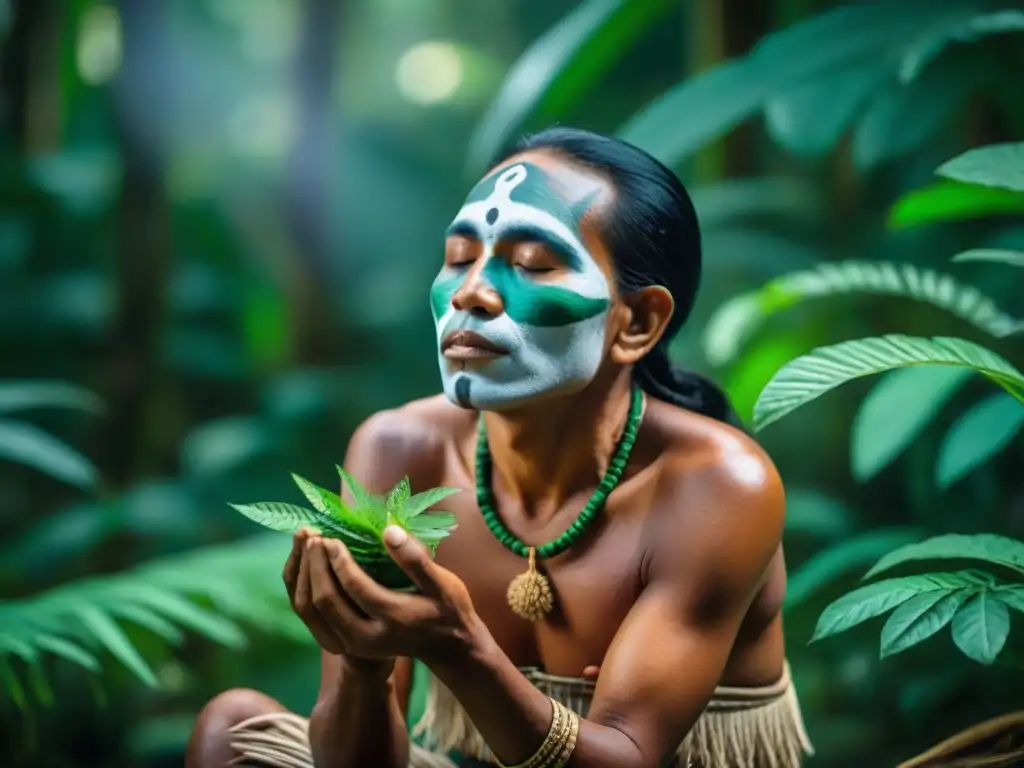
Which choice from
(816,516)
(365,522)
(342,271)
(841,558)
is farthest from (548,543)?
(342,271)

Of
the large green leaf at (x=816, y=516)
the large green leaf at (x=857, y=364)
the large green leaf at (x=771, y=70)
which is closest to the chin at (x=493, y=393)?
the large green leaf at (x=857, y=364)

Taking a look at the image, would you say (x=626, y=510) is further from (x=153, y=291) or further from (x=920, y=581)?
(x=153, y=291)

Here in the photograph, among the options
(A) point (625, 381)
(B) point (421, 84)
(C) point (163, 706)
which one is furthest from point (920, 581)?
(B) point (421, 84)

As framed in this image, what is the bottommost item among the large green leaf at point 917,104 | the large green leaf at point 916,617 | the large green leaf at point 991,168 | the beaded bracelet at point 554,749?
the beaded bracelet at point 554,749

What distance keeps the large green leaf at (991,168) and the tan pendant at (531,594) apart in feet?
1.98

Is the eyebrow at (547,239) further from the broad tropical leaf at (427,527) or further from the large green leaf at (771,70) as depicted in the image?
the large green leaf at (771,70)

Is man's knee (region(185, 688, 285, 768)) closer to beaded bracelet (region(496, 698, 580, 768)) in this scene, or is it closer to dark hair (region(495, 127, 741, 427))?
beaded bracelet (region(496, 698, 580, 768))

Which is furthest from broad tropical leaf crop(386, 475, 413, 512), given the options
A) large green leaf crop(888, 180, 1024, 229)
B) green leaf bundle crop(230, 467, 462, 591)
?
large green leaf crop(888, 180, 1024, 229)

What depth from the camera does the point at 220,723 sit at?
1220 mm

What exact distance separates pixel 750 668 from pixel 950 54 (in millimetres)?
1215

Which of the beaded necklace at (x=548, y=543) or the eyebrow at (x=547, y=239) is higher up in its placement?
the eyebrow at (x=547, y=239)

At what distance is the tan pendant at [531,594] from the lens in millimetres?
1180

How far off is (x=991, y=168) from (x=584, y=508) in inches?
22.6

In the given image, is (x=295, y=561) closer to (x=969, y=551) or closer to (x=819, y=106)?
(x=969, y=551)
